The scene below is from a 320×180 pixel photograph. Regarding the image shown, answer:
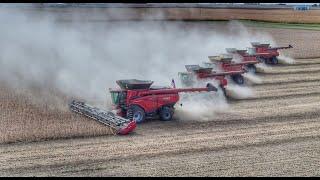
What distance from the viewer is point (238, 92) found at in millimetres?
23203

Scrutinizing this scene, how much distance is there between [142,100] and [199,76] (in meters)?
5.12

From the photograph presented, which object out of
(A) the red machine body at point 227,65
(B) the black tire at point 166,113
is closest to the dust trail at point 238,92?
(A) the red machine body at point 227,65

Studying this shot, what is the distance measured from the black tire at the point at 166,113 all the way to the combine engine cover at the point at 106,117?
167 centimetres

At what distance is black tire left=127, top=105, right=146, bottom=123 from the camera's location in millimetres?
17828

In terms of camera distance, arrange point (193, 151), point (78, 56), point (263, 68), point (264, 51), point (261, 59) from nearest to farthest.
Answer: point (193, 151) → point (78, 56) → point (263, 68) → point (261, 59) → point (264, 51)

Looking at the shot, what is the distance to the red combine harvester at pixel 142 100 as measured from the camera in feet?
58.7

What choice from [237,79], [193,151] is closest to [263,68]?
[237,79]

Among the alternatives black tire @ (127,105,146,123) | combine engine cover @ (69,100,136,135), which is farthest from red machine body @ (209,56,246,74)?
combine engine cover @ (69,100,136,135)

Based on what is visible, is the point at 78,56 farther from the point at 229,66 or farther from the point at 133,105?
the point at 133,105

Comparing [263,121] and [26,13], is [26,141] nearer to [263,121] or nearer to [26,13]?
[263,121]

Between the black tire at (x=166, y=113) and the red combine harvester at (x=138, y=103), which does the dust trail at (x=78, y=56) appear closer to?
the red combine harvester at (x=138, y=103)

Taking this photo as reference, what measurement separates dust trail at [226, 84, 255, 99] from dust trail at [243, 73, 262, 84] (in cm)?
176

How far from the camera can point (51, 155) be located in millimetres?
14211

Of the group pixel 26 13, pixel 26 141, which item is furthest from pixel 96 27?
pixel 26 141
